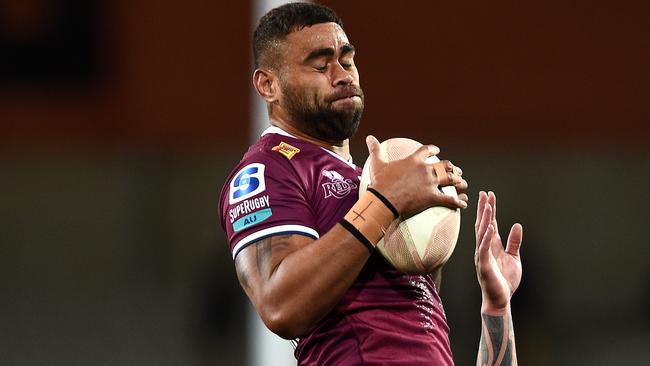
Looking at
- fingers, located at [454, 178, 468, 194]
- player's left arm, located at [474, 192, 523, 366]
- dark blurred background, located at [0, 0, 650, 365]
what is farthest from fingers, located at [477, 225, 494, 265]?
dark blurred background, located at [0, 0, 650, 365]

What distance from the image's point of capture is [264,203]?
2777 millimetres

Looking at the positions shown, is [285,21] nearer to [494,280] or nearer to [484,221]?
[484,221]

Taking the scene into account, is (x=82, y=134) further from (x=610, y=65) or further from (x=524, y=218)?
(x=610, y=65)

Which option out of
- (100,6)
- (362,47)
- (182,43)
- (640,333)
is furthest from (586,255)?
(100,6)

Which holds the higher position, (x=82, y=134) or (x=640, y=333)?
(x=82, y=134)

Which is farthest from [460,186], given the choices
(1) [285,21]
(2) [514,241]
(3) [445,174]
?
(1) [285,21]

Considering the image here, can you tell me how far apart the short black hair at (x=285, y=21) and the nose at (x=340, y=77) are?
6.3 inches

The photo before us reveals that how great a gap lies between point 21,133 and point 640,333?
17.5 feet

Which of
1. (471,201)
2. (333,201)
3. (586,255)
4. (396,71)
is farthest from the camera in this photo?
(396,71)

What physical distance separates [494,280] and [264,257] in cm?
79

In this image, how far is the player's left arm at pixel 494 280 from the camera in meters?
3.14

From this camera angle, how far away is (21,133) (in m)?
9.63

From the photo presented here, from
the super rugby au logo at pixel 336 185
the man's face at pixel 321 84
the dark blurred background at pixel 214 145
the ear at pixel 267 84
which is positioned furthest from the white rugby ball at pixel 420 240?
the dark blurred background at pixel 214 145

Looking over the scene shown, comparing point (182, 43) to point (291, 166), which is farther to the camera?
point (182, 43)
